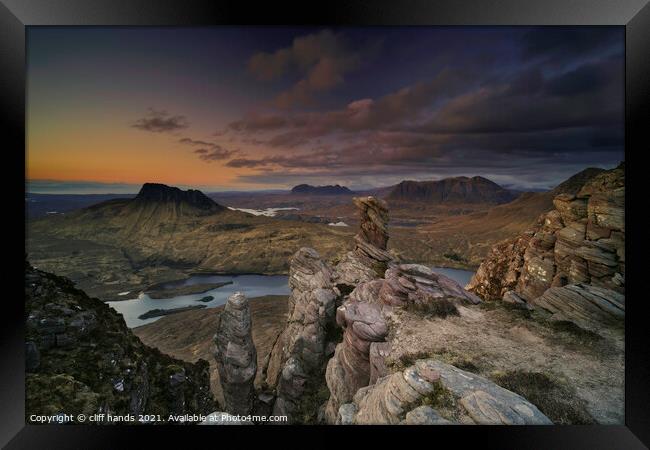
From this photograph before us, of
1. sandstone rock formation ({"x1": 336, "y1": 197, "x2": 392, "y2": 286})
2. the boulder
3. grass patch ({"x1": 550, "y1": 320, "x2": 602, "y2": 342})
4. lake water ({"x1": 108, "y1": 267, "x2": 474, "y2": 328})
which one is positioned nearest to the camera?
grass patch ({"x1": 550, "y1": 320, "x2": 602, "y2": 342})

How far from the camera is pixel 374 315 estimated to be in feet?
24.7

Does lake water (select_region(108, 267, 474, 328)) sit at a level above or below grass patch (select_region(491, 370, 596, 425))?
below

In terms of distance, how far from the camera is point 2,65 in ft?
16.2

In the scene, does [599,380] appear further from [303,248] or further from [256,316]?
[256,316]

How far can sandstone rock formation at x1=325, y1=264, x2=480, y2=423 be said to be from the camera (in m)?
6.87

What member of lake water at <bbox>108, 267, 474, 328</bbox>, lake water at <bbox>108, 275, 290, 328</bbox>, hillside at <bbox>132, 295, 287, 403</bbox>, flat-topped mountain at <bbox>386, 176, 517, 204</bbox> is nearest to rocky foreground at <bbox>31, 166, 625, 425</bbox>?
flat-topped mountain at <bbox>386, 176, 517, 204</bbox>

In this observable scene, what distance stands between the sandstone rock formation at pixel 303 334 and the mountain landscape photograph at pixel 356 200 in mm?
90

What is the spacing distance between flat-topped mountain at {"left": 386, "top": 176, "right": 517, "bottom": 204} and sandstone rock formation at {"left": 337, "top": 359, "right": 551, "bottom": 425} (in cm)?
624

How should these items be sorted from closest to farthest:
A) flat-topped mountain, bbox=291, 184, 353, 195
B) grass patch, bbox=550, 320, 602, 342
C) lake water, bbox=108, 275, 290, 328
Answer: grass patch, bbox=550, 320, 602, 342, flat-topped mountain, bbox=291, 184, 353, 195, lake water, bbox=108, 275, 290, 328

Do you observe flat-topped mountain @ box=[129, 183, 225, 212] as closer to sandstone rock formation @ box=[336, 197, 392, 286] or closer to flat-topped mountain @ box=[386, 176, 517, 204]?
sandstone rock formation @ box=[336, 197, 392, 286]

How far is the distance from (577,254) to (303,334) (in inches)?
376

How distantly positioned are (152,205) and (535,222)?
1749 centimetres

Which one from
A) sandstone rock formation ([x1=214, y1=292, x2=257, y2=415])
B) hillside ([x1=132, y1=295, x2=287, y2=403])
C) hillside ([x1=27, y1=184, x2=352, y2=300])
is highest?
hillside ([x1=27, y1=184, x2=352, y2=300])

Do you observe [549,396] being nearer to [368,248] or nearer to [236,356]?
[368,248]
